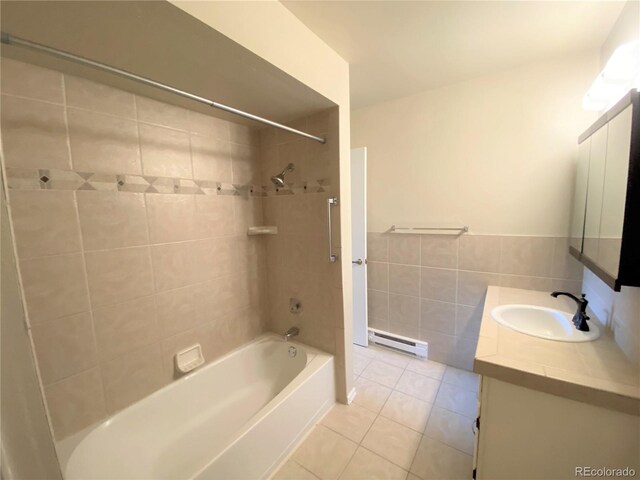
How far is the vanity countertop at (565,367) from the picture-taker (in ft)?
2.97

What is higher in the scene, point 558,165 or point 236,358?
point 558,165

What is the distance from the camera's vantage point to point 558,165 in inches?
67.2

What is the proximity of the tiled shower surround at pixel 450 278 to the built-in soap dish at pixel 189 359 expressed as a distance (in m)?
1.56

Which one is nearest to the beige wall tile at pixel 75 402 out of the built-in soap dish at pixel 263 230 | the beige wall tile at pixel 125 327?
the beige wall tile at pixel 125 327

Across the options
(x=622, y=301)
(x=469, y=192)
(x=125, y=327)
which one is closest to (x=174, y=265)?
(x=125, y=327)

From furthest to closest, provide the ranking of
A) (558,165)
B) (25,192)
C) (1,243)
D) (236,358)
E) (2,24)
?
1. (236,358)
2. (558,165)
3. (25,192)
4. (2,24)
5. (1,243)

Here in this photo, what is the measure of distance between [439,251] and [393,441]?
137 centimetres

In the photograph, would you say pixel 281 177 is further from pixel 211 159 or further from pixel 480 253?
pixel 480 253

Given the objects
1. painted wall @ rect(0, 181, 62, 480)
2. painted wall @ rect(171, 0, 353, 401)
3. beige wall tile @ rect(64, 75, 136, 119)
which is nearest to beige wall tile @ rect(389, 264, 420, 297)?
painted wall @ rect(171, 0, 353, 401)

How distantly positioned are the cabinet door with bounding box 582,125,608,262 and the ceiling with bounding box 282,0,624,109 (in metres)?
0.61

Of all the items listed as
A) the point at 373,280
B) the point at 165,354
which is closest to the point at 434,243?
the point at 373,280

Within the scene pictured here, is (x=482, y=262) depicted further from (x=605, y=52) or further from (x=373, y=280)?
(x=605, y=52)

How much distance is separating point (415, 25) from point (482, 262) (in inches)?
63.6

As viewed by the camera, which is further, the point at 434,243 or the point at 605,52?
the point at 434,243
